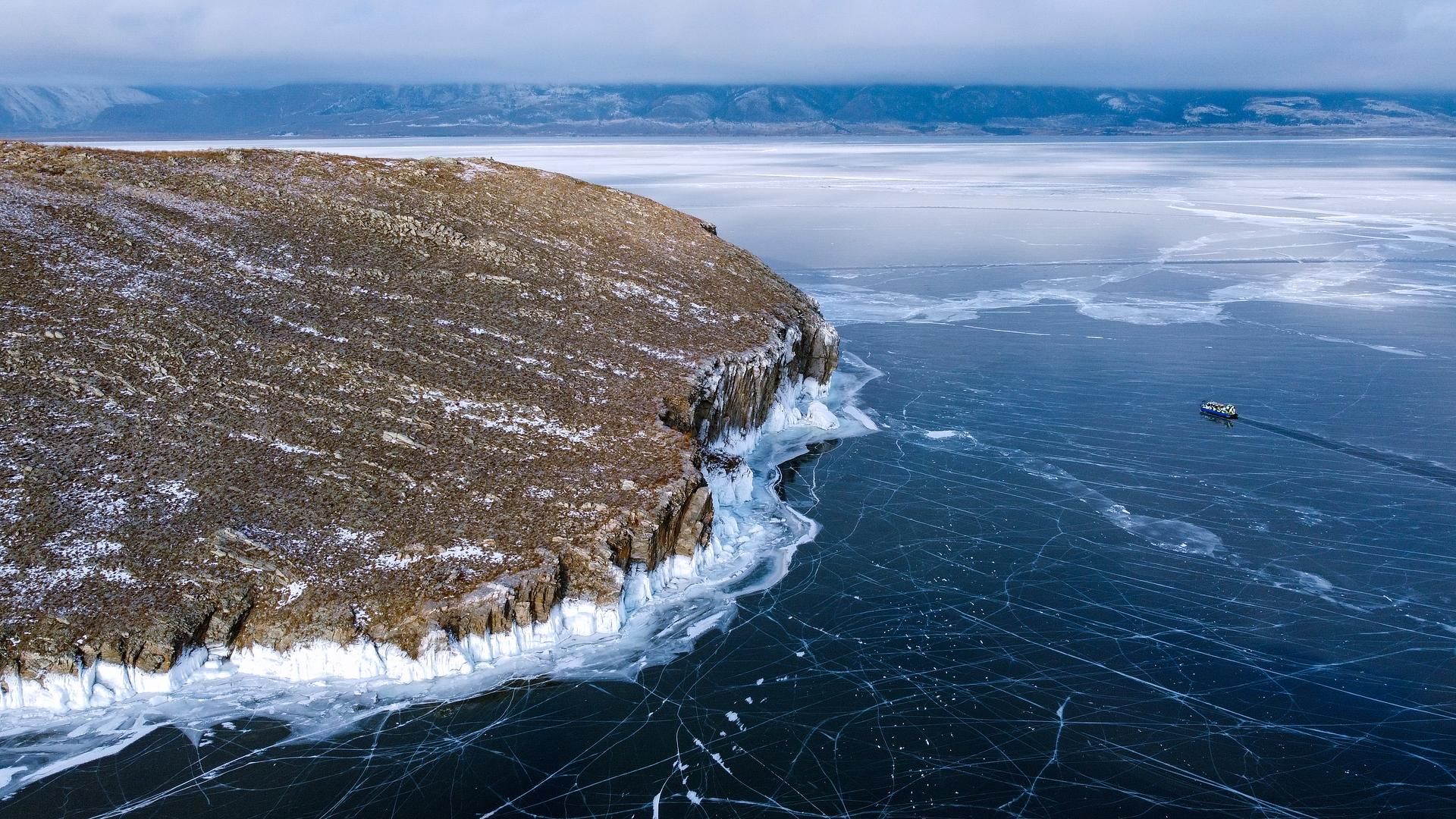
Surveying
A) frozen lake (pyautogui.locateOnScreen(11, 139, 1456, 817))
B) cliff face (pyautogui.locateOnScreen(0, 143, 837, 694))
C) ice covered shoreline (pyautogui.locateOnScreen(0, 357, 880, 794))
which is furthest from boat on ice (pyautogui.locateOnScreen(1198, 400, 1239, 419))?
ice covered shoreline (pyautogui.locateOnScreen(0, 357, 880, 794))

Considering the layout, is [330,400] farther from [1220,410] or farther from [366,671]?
[1220,410]

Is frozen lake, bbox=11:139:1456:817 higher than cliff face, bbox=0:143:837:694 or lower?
lower

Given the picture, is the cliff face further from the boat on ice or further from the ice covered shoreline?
the boat on ice

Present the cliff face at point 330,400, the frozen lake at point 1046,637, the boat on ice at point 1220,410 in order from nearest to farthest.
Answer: the frozen lake at point 1046,637 < the cliff face at point 330,400 < the boat on ice at point 1220,410

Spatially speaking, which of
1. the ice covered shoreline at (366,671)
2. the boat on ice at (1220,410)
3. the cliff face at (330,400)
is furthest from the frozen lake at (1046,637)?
the cliff face at (330,400)

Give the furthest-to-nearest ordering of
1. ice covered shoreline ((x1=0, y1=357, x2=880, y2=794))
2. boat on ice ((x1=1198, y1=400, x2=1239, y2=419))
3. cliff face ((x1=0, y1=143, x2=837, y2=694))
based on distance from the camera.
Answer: boat on ice ((x1=1198, y1=400, x2=1239, y2=419)) → cliff face ((x1=0, y1=143, x2=837, y2=694)) → ice covered shoreline ((x1=0, y1=357, x2=880, y2=794))

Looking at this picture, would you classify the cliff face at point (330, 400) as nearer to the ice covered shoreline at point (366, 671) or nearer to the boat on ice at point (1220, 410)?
the ice covered shoreline at point (366, 671)

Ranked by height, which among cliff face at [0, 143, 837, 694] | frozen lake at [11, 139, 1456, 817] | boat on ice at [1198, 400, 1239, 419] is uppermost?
cliff face at [0, 143, 837, 694]
